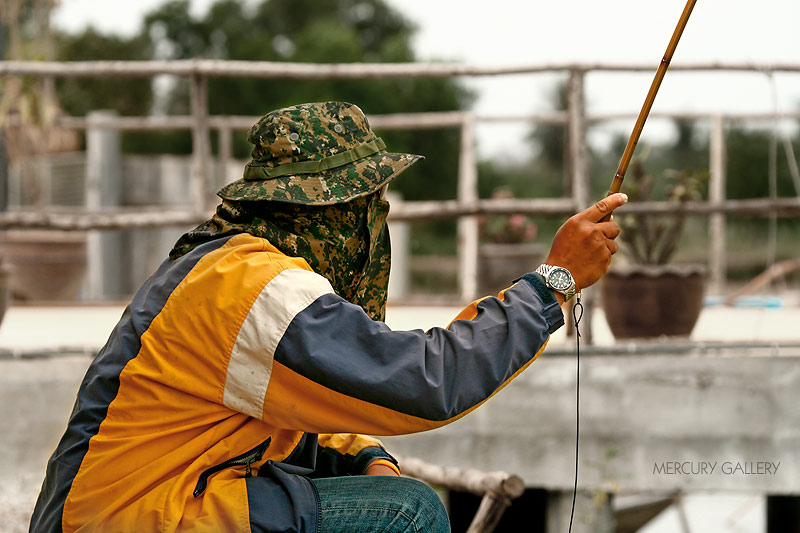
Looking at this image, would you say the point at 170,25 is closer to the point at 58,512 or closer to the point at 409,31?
the point at 409,31

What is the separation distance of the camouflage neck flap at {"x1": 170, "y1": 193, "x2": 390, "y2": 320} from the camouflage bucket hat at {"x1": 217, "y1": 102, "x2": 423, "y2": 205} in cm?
4

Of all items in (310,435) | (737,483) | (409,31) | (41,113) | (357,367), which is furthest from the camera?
(409,31)

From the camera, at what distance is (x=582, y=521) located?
154 inches

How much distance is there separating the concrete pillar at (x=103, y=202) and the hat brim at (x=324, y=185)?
8044 mm

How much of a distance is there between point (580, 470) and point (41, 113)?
16.6ft

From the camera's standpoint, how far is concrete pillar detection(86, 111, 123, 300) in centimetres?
960

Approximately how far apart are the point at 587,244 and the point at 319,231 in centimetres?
51

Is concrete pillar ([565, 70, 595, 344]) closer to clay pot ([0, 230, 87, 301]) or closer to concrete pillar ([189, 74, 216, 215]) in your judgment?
concrete pillar ([189, 74, 216, 215])

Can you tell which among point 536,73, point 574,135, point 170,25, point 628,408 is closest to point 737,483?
point 628,408

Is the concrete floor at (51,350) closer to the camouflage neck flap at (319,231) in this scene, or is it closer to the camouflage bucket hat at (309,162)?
the camouflage neck flap at (319,231)

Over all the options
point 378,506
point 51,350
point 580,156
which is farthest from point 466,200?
point 378,506

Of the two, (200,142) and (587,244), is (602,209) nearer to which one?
(587,244)

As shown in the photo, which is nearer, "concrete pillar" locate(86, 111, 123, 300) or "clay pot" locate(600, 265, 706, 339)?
"clay pot" locate(600, 265, 706, 339)

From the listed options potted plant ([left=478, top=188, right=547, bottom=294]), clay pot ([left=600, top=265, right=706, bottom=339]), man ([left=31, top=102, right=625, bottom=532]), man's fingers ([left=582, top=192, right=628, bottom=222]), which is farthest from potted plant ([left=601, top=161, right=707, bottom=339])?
potted plant ([left=478, top=188, right=547, bottom=294])
